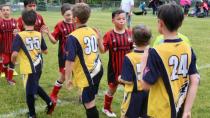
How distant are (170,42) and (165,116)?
2.21 ft

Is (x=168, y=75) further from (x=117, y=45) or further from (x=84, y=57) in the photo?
(x=117, y=45)

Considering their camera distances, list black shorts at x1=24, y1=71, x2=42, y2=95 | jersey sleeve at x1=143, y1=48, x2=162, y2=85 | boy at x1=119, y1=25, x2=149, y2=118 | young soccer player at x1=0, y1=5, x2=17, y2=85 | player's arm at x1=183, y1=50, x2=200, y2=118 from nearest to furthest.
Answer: jersey sleeve at x1=143, y1=48, x2=162, y2=85 → player's arm at x1=183, y1=50, x2=200, y2=118 → boy at x1=119, y1=25, x2=149, y2=118 → black shorts at x1=24, y1=71, x2=42, y2=95 → young soccer player at x1=0, y1=5, x2=17, y2=85

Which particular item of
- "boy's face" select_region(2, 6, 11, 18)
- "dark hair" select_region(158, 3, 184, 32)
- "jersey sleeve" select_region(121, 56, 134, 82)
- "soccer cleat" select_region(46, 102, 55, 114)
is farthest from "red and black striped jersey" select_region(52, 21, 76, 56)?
"dark hair" select_region(158, 3, 184, 32)

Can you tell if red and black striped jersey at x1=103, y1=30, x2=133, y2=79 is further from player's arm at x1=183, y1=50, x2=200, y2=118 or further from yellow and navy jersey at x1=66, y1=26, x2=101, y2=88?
player's arm at x1=183, y1=50, x2=200, y2=118

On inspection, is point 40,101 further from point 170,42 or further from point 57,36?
point 170,42

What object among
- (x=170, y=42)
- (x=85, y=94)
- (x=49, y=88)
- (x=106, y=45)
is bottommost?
(x=49, y=88)

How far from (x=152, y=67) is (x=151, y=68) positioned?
12mm

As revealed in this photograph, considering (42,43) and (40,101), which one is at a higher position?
(42,43)

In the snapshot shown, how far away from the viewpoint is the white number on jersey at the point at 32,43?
6172mm

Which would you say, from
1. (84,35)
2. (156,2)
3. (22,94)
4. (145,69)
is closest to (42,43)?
(84,35)

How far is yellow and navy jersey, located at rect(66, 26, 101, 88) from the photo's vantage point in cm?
522

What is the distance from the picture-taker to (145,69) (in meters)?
3.59

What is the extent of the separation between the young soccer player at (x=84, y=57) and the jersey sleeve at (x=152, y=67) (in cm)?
175

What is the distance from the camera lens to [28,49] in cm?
618
